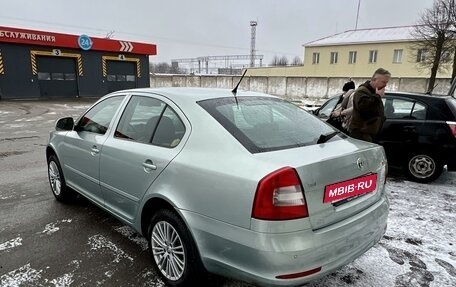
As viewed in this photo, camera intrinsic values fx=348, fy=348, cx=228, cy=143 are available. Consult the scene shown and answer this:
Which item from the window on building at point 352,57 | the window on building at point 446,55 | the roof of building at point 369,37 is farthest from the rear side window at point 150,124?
the window on building at point 352,57

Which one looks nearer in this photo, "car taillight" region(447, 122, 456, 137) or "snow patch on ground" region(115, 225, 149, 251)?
"snow patch on ground" region(115, 225, 149, 251)

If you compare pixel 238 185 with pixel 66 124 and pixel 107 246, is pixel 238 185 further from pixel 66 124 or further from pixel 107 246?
pixel 66 124

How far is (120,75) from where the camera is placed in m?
27.5

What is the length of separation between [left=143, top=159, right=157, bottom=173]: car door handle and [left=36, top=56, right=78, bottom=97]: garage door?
24065 mm

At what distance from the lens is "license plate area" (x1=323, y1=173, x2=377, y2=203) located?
222 cm

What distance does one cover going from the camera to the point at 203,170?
2314 mm

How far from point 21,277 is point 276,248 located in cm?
221

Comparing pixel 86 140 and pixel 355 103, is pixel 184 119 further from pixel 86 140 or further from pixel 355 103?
pixel 355 103

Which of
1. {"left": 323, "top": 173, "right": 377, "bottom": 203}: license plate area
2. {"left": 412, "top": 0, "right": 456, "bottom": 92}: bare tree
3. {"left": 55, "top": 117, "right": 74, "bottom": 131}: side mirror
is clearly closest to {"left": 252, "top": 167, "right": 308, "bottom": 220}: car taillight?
{"left": 323, "top": 173, "right": 377, "bottom": 203}: license plate area

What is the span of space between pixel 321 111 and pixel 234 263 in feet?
18.4

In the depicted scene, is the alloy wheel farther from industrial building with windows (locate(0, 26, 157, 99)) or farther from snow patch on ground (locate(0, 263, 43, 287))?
industrial building with windows (locate(0, 26, 157, 99))

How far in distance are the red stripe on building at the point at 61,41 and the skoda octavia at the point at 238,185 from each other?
22599mm

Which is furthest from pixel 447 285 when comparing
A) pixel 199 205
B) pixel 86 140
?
pixel 86 140

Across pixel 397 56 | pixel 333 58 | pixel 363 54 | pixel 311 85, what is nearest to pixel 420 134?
pixel 311 85
